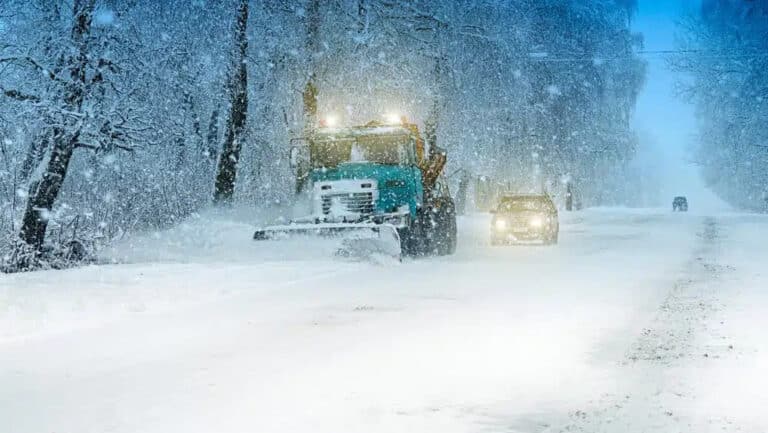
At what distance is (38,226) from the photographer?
16.4 metres

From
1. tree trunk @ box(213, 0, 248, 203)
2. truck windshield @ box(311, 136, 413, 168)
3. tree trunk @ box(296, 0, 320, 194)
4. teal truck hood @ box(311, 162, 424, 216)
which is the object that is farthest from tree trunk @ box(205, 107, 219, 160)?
teal truck hood @ box(311, 162, 424, 216)

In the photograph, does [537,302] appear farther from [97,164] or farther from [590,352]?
[97,164]

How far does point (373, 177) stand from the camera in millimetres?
19578

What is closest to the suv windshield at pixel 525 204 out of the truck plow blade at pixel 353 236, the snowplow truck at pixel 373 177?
the snowplow truck at pixel 373 177

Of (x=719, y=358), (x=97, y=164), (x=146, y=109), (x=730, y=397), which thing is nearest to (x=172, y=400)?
(x=730, y=397)

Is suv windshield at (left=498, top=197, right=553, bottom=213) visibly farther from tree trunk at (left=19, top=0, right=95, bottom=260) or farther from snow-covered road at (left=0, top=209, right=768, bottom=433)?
tree trunk at (left=19, top=0, right=95, bottom=260)

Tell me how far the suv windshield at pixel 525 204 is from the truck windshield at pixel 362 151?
7735 millimetres

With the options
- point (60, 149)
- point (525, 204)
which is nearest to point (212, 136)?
point (525, 204)

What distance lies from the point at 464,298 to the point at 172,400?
6.61 metres

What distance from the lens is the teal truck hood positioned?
63.7 ft

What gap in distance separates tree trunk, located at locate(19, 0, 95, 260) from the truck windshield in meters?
5.47

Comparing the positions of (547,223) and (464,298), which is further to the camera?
(547,223)

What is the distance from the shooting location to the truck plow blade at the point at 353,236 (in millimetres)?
17781

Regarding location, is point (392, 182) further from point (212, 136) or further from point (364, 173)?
point (212, 136)
